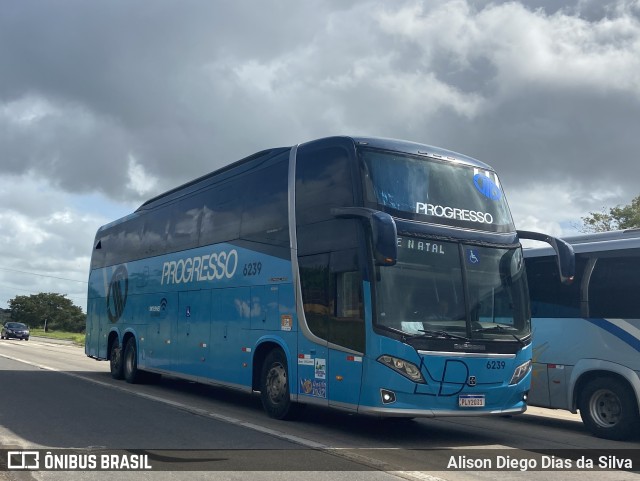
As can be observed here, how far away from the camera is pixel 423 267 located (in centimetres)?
971

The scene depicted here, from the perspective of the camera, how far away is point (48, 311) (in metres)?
112

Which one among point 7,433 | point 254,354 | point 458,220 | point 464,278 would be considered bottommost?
point 7,433

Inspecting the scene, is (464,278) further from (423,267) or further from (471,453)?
(471,453)

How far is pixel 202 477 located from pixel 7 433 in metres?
4.12

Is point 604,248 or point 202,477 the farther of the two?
point 604,248

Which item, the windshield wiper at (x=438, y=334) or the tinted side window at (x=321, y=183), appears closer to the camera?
the windshield wiper at (x=438, y=334)

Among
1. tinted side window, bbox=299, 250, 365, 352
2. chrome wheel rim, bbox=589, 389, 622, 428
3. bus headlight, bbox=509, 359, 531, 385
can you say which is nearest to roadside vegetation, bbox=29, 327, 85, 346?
tinted side window, bbox=299, 250, 365, 352

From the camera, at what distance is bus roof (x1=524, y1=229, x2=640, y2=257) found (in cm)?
1110

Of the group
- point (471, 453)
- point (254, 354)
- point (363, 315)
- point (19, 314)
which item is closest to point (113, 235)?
point (254, 354)

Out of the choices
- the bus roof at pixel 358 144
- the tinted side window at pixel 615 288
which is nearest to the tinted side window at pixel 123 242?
the bus roof at pixel 358 144

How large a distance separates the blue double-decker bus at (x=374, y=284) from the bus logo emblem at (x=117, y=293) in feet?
21.2

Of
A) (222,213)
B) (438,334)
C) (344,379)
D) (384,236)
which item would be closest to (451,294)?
(438,334)

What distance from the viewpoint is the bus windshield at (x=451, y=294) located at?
9422 millimetres

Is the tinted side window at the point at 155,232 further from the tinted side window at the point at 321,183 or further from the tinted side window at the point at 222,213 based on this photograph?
the tinted side window at the point at 321,183
